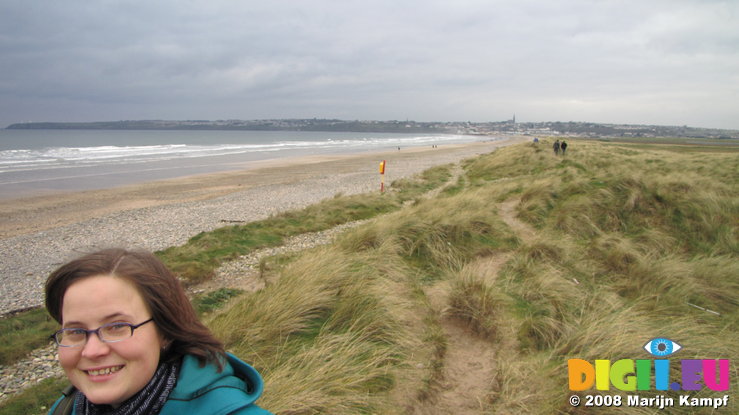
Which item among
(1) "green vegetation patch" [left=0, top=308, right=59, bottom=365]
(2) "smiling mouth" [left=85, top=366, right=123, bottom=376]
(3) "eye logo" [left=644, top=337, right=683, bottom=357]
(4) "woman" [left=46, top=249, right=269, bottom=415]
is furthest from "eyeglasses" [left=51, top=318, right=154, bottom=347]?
(1) "green vegetation patch" [left=0, top=308, right=59, bottom=365]

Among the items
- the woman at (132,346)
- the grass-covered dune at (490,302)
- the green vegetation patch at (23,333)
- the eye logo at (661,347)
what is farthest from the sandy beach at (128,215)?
the eye logo at (661,347)

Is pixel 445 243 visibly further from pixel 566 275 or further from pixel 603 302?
pixel 603 302

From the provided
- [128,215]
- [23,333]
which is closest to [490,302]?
[23,333]

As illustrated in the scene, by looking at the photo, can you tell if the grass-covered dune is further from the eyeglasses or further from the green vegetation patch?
the green vegetation patch

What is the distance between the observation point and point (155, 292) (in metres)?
1.58

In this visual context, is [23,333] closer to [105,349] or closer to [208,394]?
[105,349]

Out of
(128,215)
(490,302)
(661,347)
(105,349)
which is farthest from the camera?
(128,215)

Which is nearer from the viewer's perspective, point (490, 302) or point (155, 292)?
point (155, 292)

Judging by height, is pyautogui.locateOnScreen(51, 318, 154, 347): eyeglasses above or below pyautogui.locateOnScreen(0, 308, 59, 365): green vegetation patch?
above

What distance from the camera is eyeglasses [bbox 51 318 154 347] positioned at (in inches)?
57.3

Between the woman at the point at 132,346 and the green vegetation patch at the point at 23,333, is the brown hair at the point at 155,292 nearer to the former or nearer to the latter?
the woman at the point at 132,346

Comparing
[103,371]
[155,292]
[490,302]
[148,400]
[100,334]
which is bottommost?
[490,302]

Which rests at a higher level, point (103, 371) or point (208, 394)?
point (103, 371)

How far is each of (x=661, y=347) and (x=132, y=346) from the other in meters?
3.94
